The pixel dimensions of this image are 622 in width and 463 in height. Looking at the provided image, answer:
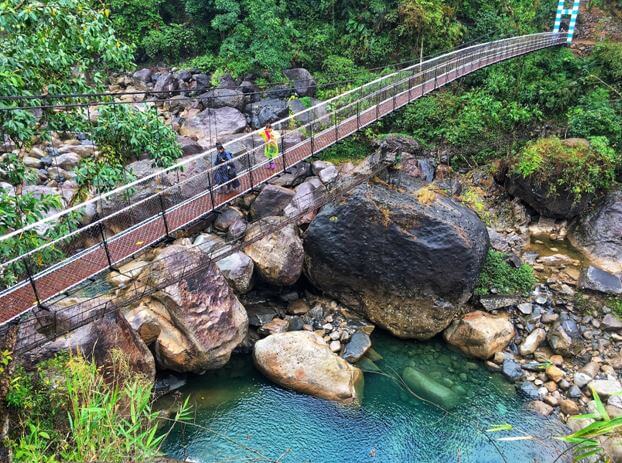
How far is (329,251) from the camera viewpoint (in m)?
8.40

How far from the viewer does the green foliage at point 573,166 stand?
980 centimetres

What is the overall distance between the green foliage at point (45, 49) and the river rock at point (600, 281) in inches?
344

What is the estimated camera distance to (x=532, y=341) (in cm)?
793

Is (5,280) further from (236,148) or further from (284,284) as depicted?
(236,148)

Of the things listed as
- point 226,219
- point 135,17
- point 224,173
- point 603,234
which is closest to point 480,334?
point 603,234

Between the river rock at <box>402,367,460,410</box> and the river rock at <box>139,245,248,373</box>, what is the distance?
115 inches

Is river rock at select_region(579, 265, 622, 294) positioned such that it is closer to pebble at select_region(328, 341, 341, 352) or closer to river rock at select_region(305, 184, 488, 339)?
river rock at select_region(305, 184, 488, 339)

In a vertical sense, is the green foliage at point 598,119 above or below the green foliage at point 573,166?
above

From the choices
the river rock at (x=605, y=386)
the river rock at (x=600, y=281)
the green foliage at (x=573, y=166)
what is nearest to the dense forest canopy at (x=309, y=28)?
the green foliage at (x=573, y=166)

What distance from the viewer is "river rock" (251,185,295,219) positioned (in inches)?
385

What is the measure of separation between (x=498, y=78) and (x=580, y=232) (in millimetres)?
5433

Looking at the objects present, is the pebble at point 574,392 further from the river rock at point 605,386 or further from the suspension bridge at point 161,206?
the suspension bridge at point 161,206

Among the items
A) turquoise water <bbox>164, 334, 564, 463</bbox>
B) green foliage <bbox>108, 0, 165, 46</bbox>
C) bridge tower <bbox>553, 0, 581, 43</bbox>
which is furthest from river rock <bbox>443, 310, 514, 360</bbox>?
green foliage <bbox>108, 0, 165, 46</bbox>

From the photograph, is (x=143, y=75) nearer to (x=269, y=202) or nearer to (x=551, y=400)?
(x=269, y=202)
